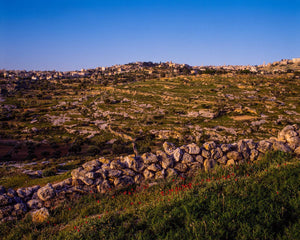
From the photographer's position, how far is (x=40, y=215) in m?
7.09

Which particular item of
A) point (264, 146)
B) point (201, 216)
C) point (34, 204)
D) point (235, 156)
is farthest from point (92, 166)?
point (264, 146)

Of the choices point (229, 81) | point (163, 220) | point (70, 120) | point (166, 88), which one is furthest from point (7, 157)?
point (229, 81)

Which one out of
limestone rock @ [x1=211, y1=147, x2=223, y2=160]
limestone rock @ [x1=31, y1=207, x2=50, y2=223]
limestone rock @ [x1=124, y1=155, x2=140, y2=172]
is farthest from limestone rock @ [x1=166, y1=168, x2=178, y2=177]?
limestone rock @ [x1=31, y1=207, x2=50, y2=223]

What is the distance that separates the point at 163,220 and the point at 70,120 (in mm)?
50745

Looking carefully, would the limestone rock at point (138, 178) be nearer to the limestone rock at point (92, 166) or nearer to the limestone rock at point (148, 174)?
the limestone rock at point (148, 174)

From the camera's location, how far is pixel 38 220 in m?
6.94

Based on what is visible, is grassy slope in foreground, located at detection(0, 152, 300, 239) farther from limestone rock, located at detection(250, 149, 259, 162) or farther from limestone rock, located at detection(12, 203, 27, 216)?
limestone rock, located at detection(250, 149, 259, 162)

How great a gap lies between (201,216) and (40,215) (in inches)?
225

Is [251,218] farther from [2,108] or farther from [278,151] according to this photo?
[2,108]

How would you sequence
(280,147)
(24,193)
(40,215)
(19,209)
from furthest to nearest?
(280,147) → (24,193) → (19,209) → (40,215)

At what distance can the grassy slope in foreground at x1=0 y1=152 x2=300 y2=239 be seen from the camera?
447cm

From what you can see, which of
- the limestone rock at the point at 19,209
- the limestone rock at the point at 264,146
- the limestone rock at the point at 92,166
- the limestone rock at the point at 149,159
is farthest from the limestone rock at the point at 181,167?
the limestone rock at the point at 19,209

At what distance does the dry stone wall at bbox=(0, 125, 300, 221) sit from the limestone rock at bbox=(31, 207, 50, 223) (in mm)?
70

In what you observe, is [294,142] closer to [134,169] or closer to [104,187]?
[134,169]
